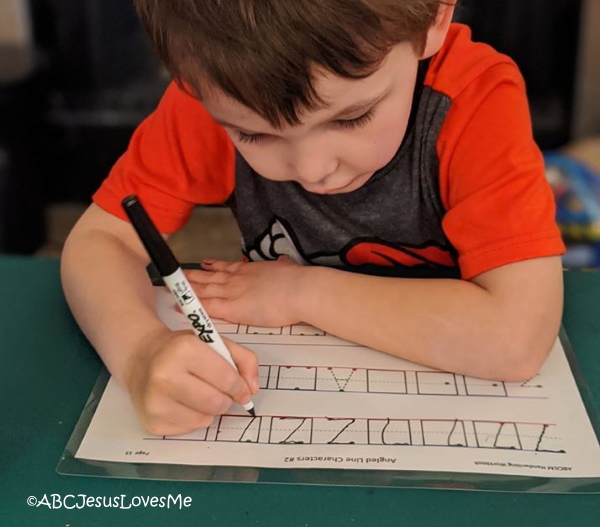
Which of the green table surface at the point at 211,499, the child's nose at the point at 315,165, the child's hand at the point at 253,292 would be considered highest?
the child's nose at the point at 315,165

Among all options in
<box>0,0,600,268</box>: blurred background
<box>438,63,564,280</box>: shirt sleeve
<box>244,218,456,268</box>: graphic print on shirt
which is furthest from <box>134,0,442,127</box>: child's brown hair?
<box>0,0,600,268</box>: blurred background

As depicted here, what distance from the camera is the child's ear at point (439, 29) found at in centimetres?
65

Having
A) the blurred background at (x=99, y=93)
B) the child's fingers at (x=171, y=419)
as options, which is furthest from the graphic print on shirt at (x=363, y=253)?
the blurred background at (x=99, y=93)

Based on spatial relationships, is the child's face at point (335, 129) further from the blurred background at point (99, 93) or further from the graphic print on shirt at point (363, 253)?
the blurred background at point (99, 93)

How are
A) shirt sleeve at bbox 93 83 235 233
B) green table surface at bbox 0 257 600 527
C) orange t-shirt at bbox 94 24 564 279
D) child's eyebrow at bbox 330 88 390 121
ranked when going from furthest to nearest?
shirt sleeve at bbox 93 83 235 233
orange t-shirt at bbox 94 24 564 279
child's eyebrow at bbox 330 88 390 121
green table surface at bbox 0 257 600 527

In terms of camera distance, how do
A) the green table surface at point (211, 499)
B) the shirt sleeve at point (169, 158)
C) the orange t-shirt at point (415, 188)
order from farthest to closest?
the shirt sleeve at point (169, 158), the orange t-shirt at point (415, 188), the green table surface at point (211, 499)

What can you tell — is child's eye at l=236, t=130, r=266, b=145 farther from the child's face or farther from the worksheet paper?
the worksheet paper

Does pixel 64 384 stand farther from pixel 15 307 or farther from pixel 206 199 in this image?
pixel 206 199

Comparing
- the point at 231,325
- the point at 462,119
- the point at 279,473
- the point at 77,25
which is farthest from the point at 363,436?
the point at 77,25

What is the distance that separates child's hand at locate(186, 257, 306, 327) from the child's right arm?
5cm

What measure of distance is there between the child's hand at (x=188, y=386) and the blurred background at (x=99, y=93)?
1.38 m

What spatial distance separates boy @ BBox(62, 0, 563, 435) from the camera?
0.58 meters

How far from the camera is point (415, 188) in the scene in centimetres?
82

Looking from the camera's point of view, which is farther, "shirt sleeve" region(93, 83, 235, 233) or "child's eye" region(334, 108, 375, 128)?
"shirt sleeve" region(93, 83, 235, 233)
